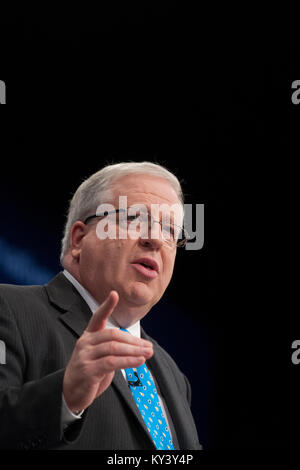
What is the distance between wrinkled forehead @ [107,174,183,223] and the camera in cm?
164

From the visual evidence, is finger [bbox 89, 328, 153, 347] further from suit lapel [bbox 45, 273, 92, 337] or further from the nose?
the nose

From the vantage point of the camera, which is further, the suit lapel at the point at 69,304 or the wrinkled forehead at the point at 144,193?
the wrinkled forehead at the point at 144,193

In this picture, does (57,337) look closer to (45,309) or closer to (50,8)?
(45,309)

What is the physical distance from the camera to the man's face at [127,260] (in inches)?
60.4

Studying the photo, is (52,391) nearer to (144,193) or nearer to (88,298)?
(88,298)

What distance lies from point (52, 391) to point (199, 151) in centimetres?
241

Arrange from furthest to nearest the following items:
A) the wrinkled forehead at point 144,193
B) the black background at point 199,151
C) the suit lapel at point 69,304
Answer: the black background at point 199,151 → the wrinkled forehead at point 144,193 → the suit lapel at point 69,304

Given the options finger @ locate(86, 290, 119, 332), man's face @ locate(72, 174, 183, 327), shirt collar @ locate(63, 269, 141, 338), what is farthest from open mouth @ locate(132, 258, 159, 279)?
finger @ locate(86, 290, 119, 332)

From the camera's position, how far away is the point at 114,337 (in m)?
0.94

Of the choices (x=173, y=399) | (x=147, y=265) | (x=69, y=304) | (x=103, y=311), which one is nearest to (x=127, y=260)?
(x=147, y=265)

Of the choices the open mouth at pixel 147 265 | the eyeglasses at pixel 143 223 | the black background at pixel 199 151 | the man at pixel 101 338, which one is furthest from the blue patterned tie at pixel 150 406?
the black background at pixel 199 151

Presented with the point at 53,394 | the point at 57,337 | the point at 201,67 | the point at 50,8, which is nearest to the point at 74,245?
the point at 57,337

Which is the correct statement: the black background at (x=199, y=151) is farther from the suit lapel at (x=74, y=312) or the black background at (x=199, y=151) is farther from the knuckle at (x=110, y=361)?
the knuckle at (x=110, y=361)

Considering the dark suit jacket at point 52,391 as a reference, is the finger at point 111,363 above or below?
above
